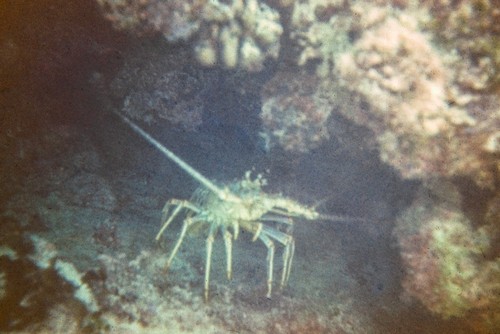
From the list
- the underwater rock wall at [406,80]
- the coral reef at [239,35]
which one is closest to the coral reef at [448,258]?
the underwater rock wall at [406,80]

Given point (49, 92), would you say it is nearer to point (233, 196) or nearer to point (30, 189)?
point (30, 189)

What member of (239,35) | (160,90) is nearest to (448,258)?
(239,35)

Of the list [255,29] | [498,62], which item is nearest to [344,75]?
[255,29]

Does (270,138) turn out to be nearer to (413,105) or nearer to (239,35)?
(239,35)

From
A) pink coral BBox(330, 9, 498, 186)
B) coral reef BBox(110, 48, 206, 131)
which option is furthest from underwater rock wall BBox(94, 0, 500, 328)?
coral reef BBox(110, 48, 206, 131)

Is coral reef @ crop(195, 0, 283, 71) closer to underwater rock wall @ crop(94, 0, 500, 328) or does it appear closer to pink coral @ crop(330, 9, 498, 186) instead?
underwater rock wall @ crop(94, 0, 500, 328)

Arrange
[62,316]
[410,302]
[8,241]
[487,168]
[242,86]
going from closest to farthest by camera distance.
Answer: [62,316]
[8,241]
[487,168]
[410,302]
[242,86]
